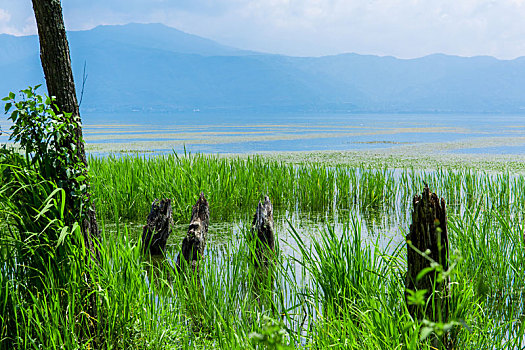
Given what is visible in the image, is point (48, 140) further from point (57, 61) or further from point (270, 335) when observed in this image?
point (270, 335)

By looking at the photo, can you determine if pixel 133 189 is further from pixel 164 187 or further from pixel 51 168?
pixel 51 168

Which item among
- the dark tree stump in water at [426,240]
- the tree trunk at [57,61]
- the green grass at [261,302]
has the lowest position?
the green grass at [261,302]

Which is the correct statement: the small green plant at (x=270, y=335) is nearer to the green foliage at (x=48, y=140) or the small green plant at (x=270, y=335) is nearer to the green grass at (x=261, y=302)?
the green grass at (x=261, y=302)

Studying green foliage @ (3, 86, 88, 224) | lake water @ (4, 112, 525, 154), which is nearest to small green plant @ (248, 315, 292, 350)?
green foliage @ (3, 86, 88, 224)

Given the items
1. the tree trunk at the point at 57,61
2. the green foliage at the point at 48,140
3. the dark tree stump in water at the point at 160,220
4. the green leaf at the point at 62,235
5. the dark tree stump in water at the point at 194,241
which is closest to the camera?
the green leaf at the point at 62,235

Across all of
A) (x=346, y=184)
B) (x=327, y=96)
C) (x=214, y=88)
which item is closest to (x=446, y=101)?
(x=327, y=96)

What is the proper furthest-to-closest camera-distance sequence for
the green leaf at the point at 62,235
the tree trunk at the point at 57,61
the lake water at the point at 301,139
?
the lake water at the point at 301,139 < the tree trunk at the point at 57,61 < the green leaf at the point at 62,235

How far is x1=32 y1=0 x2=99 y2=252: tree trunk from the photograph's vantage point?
273cm

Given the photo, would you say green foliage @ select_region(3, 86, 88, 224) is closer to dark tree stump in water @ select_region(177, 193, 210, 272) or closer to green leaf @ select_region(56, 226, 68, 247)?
green leaf @ select_region(56, 226, 68, 247)

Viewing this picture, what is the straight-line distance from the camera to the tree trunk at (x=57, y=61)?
2734mm

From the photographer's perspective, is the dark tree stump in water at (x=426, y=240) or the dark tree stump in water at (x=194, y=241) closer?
the dark tree stump in water at (x=426, y=240)

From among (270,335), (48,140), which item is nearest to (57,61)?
(48,140)

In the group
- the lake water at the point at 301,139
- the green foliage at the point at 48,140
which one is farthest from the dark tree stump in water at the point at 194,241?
the green foliage at the point at 48,140

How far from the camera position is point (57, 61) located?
108 inches
